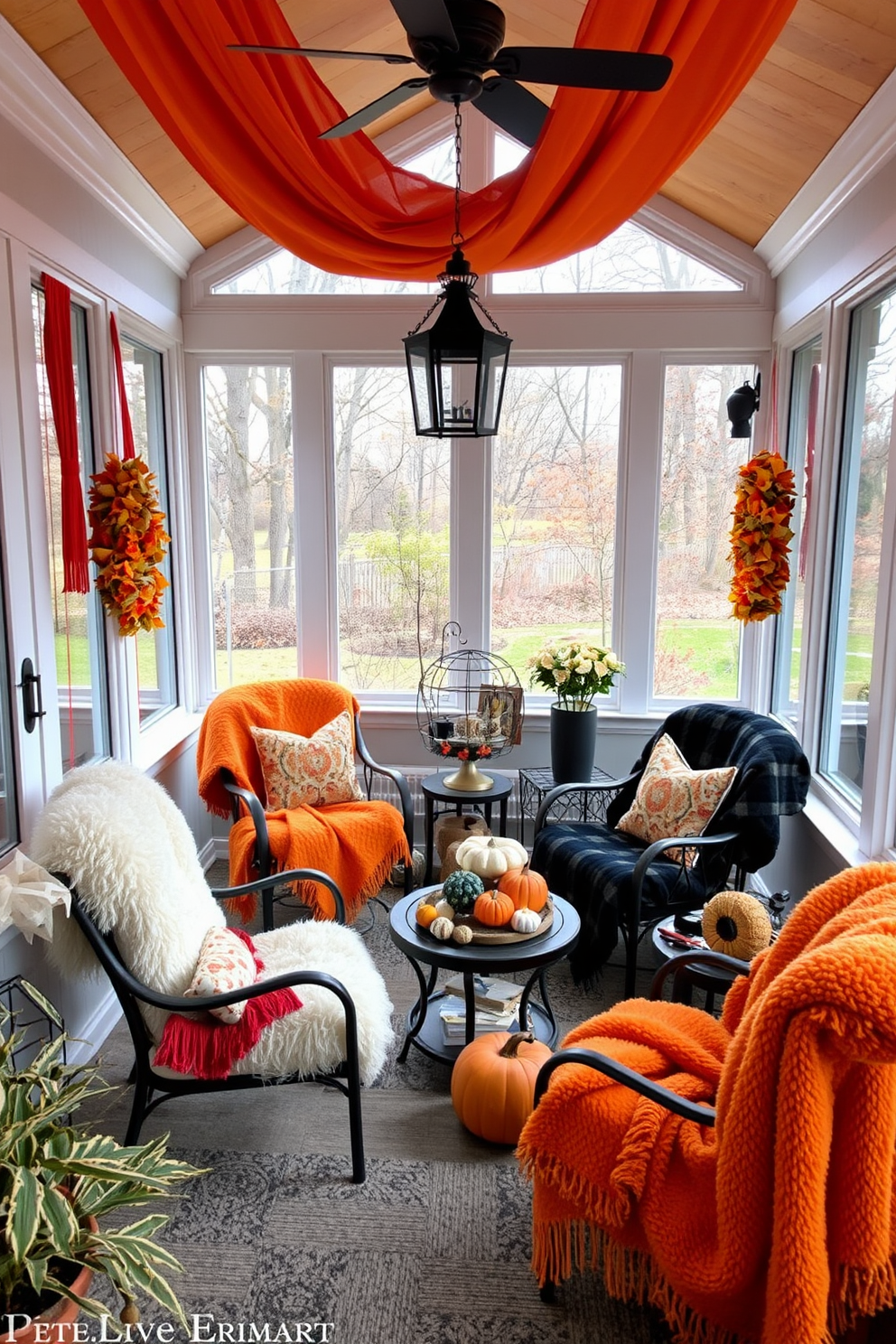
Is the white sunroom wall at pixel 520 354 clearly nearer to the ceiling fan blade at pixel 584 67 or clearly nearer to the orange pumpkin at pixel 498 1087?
the orange pumpkin at pixel 498 1087

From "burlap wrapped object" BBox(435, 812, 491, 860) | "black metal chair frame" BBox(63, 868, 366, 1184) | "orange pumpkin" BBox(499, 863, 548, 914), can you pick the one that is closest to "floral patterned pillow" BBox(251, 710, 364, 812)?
"burlap wrapped object" BBox(435, 812, 491, 860)

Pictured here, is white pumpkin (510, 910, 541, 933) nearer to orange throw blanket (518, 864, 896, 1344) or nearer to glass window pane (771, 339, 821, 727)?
orange throw blanket (518, 864, 896, 1344)

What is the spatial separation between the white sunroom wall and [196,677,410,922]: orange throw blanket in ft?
1.95

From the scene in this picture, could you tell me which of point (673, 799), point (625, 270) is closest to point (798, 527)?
point (673, 799)

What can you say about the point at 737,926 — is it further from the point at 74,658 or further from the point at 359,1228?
the point at 74,658

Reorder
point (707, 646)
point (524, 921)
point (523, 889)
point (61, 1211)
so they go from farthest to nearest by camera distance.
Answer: point (707, 646), point (523, 889), point (524, 921), point (61, 1211)

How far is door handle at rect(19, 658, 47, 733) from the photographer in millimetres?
2621

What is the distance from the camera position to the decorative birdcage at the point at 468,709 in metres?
3.89

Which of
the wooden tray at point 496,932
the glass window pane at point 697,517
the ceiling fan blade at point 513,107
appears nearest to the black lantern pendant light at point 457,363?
the ceiling fan blade at point 513,107

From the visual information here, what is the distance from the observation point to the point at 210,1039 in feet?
7.43

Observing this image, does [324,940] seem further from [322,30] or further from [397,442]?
[322,30]

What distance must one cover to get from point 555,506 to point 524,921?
2.27m

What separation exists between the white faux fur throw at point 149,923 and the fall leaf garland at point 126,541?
0.89m

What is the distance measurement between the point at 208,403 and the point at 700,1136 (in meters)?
3.70
